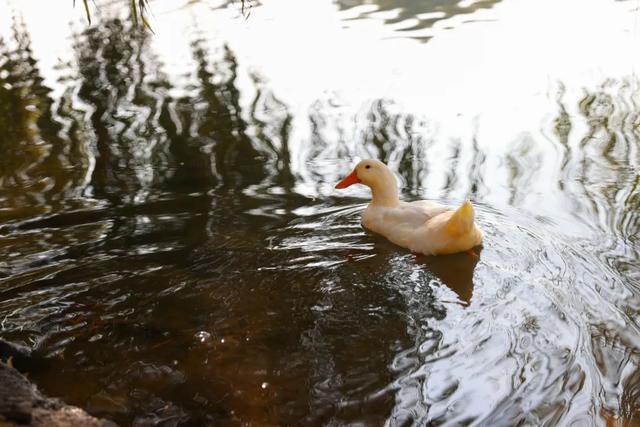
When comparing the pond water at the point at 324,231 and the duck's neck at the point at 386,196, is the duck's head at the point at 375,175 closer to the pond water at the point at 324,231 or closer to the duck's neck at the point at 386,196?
the duck's neck at the point at 386,196

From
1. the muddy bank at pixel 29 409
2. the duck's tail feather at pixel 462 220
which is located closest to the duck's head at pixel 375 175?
the duck's tail feather at pixel 462 220

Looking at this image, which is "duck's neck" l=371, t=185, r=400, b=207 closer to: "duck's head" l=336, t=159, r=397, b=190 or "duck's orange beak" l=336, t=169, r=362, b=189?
"duck's head" l=336, t=159, r=397, b=190

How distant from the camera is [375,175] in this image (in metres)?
5.75

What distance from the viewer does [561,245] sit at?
16.3 ft

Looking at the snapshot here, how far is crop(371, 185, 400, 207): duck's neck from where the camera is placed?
564 cm

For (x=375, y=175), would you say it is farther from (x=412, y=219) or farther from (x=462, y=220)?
(x=462, y=220)

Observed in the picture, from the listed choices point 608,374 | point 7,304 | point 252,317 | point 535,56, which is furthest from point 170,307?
point 535,56

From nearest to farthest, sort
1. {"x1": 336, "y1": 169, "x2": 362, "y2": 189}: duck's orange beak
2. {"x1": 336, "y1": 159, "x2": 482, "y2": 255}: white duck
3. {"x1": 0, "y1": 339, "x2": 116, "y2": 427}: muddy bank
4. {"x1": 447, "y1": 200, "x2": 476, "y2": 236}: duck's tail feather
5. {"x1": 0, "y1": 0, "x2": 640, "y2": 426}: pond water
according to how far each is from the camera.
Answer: {"x1": 0, "y1": 339, "x2": 116, "y2": 427}: muddy bank → {"x1": 0, "y1": 0, "x2": 640, "y2": 426}: pond water → {"x1": 447, "y1": 200, "x2": 476, "y2": 236}: duck's tail feather → {"x1": 336, "y1": 159, "x2": 482, "y2": 255}: white duck → {"x1": 336, "y1": 169, "x2": 362, "y2": 189}: duck's orange beak

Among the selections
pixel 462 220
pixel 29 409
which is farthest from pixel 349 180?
pixel 29 409

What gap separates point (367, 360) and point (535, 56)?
6.82 m

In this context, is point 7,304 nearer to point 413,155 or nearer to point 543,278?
point 543,278

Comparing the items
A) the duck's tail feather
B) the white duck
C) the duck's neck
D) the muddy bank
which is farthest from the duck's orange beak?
the muddy bank

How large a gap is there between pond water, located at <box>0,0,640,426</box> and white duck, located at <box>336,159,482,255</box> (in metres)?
0.12

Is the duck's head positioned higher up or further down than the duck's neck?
higher up
